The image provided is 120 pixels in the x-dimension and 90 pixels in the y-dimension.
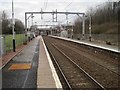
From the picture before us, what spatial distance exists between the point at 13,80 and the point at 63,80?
2656 mm

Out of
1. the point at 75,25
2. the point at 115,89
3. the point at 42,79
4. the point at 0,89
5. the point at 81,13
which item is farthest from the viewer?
the point at 75,25

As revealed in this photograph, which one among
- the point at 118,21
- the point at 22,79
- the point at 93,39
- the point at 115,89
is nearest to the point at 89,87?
the point at 115,89

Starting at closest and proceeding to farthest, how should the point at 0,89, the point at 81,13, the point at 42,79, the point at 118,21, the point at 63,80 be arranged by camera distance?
the point at 0,89 < the point at 42,79 < the point at 63,80 < the point at 118,21 < the point at 81,13

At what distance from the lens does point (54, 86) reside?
10.7m

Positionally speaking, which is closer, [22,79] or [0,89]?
[0,89]

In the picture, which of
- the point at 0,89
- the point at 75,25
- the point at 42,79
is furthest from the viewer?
the point at 75,25

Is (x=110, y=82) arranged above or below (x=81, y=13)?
below

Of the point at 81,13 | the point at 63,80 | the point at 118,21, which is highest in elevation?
the point at 81,13

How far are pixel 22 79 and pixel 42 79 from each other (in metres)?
0.98

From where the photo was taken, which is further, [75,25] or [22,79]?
[75,25]

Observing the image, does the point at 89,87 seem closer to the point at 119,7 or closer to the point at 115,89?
the point at 115,89

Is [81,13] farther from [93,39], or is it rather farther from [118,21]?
[118,21]

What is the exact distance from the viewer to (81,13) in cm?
6222

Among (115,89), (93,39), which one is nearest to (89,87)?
(115,89)
